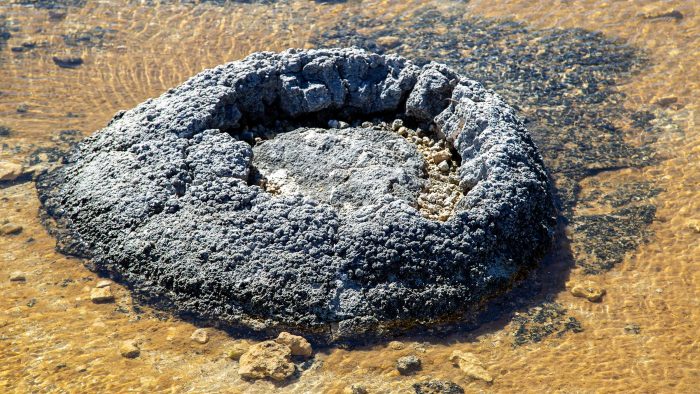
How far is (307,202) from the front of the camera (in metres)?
4.77

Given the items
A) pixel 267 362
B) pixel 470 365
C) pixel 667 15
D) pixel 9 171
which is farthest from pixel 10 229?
pixel 667 15

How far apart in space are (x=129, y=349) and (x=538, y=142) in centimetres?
382

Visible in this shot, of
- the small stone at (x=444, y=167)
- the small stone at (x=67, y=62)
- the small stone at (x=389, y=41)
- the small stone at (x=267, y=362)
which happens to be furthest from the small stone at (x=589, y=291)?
the small stone at (x=67, y=62)

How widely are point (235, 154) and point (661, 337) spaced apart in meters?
2.93

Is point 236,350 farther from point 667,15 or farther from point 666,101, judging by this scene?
point 667,15

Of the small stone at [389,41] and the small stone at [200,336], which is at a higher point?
the small stone at [389,41]

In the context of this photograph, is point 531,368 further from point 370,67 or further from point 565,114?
point 565,114

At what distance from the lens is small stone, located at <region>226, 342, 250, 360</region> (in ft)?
14.2

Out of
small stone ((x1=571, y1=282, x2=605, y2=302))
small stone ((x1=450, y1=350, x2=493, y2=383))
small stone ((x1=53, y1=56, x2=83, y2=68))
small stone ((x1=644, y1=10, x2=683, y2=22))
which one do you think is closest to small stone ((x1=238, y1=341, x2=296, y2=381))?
small stone ((x1=450, y1=350, x2=493, y2=383))

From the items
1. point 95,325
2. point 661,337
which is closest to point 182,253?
point 95,325

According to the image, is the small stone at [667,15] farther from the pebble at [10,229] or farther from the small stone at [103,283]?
the pebble at [10,229]

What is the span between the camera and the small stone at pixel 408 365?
422cm

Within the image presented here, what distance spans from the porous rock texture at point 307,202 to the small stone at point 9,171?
1.59ft

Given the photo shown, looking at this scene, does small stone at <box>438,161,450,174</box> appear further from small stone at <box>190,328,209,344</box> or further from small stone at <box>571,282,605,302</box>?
small stone at <box>190,328,209,344</box>
